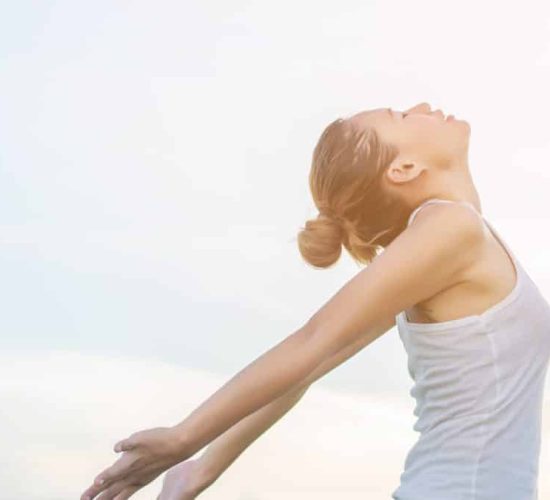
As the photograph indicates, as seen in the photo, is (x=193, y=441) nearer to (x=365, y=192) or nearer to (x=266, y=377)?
(x=266, y=377)

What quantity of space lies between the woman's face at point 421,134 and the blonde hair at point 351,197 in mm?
33

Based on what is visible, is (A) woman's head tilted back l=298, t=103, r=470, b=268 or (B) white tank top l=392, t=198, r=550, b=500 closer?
(B) white tank top l=392, t=198, r=550, b=500

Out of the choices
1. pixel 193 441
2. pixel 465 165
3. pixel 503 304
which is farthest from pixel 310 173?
pixel 193 441

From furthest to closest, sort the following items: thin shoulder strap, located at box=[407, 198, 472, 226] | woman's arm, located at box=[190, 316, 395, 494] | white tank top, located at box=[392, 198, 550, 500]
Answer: woman's arm, located at box=[190, 316, 395, 494]
thin shoulder strap, located at box=[407, 198, 472, 226]
white tank top, located at box=[392, 198, 550, 500]

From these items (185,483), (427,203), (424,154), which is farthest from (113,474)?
(424,154)

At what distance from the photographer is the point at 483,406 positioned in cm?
334

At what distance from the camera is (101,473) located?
3236 mm

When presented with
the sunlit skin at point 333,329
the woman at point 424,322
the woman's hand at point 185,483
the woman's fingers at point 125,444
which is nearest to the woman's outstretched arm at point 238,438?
the woman's hand at point 185,483

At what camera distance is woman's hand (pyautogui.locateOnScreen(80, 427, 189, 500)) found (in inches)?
124

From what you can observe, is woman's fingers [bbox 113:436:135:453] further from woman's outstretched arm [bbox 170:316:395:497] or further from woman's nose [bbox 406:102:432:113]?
woman's nose [bbox 406:102:432:113]

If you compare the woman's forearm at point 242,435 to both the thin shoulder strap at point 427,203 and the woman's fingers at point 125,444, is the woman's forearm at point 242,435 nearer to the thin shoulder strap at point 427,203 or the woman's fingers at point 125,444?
the thin shoulder strap at point 427,203

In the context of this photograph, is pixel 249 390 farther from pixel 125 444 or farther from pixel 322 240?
pixel 322 240

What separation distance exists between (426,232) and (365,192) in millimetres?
340

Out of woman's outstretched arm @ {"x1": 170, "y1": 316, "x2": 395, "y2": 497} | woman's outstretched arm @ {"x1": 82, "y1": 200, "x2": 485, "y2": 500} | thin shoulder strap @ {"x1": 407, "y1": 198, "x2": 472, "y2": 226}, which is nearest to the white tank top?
woman's outstretched arm @ {"x1": 82, "y1": 200, "x2": 485, "y2": 500}
